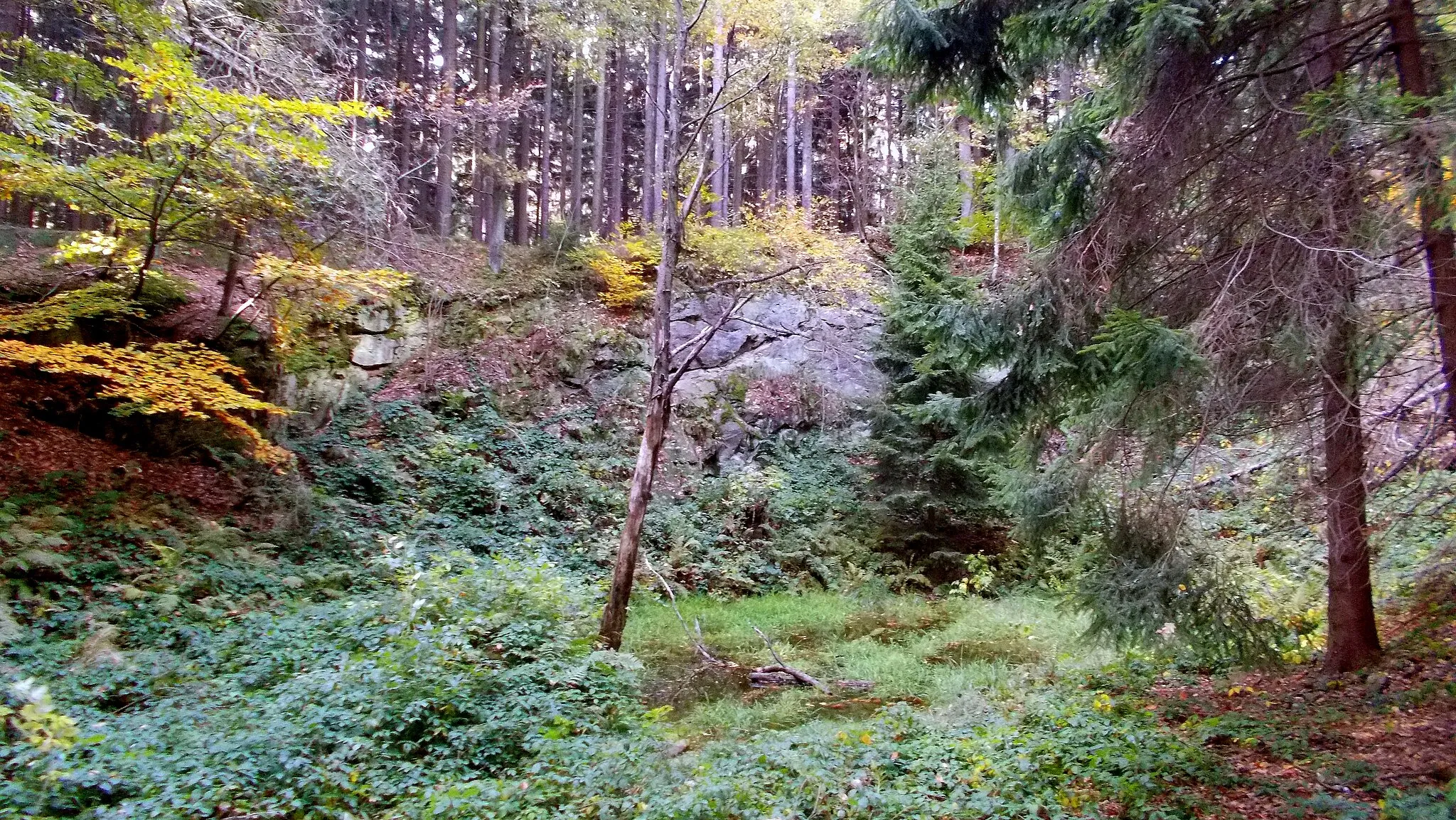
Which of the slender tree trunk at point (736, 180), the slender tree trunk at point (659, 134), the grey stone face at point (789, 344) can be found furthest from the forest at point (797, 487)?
the slender tree trunk at point (736, 180)

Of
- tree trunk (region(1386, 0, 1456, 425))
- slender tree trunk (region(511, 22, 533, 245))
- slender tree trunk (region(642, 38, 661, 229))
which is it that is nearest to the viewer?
tree trunk (region(1386, 0, 1456, 425))

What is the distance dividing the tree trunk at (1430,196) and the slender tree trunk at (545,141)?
16.5 metres

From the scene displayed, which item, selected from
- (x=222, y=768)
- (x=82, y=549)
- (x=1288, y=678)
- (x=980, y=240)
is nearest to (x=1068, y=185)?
(x=1288, y=678)

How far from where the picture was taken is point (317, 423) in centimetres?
1149

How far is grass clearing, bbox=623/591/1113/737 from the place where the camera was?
7.11m

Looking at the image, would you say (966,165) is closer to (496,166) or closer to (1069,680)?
(496,166)

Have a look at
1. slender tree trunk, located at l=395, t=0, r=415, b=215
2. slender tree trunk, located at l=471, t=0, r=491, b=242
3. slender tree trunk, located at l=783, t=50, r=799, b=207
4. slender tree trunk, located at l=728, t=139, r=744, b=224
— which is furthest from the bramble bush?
slender tree trunk, located at l=728, t=139, r=744, b=224

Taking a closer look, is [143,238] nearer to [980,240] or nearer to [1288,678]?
[1288,678]

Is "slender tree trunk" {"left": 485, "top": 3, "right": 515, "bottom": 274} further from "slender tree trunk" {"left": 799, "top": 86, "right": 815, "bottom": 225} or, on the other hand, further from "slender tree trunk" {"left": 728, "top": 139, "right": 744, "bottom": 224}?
"slender tree trunk" {"left": 799, "top": 86, "right": 815, "bottom": 225}

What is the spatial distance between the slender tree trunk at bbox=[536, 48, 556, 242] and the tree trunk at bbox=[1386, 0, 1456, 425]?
16.5 meters

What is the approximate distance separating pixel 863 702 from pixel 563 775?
12.2 ft

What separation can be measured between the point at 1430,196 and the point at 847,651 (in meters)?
7.16

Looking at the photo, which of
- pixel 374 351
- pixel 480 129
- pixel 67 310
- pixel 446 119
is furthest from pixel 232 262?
pixel 480 129

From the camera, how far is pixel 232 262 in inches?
377
